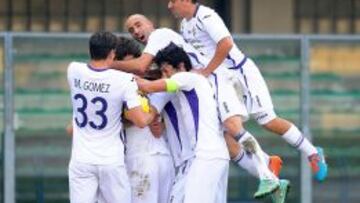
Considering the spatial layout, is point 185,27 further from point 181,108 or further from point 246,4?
point 246,4

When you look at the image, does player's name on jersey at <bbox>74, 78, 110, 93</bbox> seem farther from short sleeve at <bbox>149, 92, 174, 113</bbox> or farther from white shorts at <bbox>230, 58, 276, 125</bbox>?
white shorts at <bbox>230, 58, 276, 125</bbox>

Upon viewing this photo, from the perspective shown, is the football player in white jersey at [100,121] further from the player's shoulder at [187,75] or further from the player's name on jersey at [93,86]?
the player's shoulder at [187,75]

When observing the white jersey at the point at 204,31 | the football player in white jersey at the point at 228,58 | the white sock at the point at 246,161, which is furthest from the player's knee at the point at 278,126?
the white jersey at the point at 204,31

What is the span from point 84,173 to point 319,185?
4.21m

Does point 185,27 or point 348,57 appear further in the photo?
A: point 348,57

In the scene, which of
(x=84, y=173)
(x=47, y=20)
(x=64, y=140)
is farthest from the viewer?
(x=47, y=20)

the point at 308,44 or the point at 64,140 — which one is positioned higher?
the point at 308,44

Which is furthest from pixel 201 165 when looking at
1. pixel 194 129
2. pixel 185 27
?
pixel 185 27

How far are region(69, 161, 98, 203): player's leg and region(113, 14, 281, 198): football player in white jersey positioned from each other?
0.77 metres

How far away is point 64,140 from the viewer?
13.8 meters

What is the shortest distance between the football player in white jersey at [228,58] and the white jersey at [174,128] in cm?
37

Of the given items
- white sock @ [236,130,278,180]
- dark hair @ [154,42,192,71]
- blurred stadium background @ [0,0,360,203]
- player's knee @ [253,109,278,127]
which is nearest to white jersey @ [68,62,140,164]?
dark hair @ [154,42,192,71]

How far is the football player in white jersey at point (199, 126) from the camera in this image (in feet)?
34.6

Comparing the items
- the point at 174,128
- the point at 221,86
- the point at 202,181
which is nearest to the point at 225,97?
the point at 221,86
